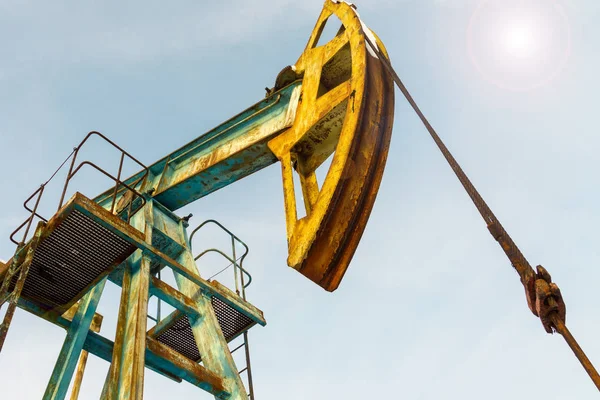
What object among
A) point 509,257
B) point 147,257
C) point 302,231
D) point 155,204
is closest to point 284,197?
point 302,231

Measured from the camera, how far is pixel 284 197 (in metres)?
4.39

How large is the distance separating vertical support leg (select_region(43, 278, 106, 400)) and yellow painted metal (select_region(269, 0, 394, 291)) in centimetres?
190

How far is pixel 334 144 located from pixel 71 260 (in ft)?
7.32

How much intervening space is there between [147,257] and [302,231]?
1.45 metres

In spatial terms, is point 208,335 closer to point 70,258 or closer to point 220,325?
point 220,325

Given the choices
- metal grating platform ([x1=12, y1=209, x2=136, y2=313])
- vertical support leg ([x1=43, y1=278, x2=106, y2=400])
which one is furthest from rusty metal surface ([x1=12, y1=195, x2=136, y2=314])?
vertical support leg ([x1=43, y1=278, x2=106, y2=400])

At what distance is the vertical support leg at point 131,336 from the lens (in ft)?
12.2

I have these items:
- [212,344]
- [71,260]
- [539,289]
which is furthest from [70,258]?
[539,289]

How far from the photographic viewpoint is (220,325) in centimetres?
525

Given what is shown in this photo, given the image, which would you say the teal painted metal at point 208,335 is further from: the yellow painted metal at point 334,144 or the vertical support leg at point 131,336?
the yellow painted metal at point 334,144

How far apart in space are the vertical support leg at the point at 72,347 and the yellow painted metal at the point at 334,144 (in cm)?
190

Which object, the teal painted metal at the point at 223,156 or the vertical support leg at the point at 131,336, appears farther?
the teal painted metal at the point at 223,156

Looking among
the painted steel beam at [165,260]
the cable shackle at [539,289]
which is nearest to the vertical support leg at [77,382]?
the painted steel beam at [165,260]

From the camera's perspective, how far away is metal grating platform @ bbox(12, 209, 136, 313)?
4277 mm
